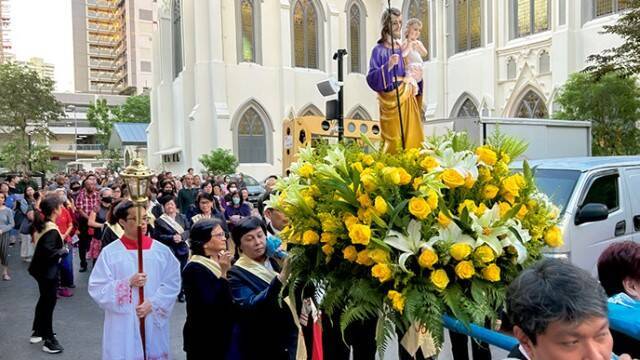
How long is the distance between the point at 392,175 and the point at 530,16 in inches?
1050

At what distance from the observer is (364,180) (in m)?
2.29

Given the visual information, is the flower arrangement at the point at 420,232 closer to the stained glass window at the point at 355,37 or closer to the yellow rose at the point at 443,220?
the yellow rose at the point at 443,220

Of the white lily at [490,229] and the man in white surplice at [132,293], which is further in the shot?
the man in white surplice at [132,293]

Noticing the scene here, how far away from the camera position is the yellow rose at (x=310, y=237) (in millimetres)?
2432

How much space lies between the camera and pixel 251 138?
1215 inches

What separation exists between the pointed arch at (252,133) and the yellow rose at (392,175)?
2835 centimetres

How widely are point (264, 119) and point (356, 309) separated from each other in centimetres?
2942

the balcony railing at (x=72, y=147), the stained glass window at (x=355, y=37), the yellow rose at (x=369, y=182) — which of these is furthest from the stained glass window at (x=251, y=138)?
the balcony railing at (x=72, y=147)

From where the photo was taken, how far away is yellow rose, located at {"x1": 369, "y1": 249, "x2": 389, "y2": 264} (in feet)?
7.22

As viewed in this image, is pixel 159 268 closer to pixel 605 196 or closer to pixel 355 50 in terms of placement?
pixel 605 196

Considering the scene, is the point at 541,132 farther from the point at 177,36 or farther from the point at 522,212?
the point at 177,36

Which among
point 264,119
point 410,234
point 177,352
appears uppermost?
point 264,119

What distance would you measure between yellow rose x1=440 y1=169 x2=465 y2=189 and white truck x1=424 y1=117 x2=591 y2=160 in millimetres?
8451

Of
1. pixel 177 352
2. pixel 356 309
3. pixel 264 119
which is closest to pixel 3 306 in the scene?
pixel 177 352
